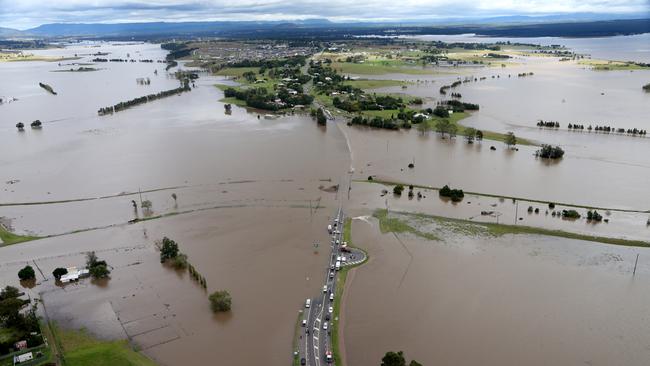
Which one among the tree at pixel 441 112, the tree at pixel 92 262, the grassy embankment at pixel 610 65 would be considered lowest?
the tree at pixel 92 262

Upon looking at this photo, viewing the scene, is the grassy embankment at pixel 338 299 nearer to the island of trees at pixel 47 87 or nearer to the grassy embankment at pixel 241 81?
the grassy embankment at pixel 241 81

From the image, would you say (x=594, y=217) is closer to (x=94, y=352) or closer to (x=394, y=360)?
(x=394, y=360)

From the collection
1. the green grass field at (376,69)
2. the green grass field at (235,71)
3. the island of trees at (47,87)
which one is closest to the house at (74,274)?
the island of trees at (47,87)

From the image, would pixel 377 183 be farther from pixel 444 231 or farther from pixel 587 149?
pixel 587 149

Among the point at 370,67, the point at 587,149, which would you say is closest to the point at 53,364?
the point at 587,149

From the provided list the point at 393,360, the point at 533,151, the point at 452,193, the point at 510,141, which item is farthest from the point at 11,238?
the point at 533,151
